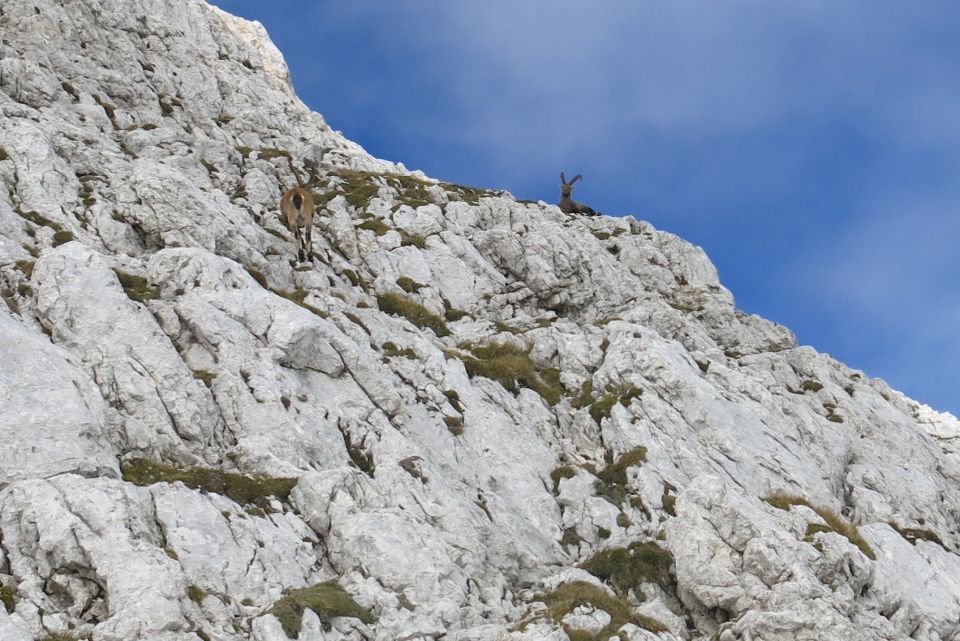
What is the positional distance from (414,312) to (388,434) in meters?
12.7

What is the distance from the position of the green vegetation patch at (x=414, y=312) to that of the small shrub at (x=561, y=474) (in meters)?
11.0

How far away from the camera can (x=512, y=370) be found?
35.3m

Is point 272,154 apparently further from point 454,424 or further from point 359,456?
point 359,456

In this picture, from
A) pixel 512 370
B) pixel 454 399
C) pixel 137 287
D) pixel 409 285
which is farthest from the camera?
pixel 409 285

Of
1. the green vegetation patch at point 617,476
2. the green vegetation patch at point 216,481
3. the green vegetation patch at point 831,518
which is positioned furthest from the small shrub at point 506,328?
the green vegetation patch at point 216,481

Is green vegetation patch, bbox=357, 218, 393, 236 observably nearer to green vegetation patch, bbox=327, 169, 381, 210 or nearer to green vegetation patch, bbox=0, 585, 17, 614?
green vegetation patch, bbox=327, 169, 381, 210

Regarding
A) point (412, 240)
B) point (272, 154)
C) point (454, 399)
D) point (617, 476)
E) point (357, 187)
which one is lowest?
point (617, 476)

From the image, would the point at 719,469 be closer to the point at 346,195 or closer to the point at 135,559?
the point at 135,559

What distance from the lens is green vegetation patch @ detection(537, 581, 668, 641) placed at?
20.7m

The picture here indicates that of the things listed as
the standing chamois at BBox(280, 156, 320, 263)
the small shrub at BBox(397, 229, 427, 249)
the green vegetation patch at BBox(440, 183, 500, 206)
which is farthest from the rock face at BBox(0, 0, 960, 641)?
the green vegetation patch at BBox(440, 183, 500, 206)

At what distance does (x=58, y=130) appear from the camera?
137 ft

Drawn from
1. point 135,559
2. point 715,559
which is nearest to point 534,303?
point 715,559

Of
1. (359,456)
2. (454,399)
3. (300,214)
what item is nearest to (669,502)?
(454,399)

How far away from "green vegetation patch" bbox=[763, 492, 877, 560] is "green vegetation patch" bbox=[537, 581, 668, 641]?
27.9 ft
